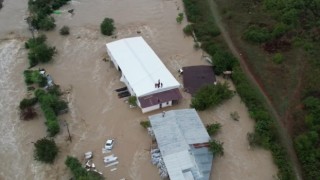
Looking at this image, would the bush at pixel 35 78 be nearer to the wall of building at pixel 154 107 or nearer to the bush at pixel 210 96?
the wall of building at pixel 154 107

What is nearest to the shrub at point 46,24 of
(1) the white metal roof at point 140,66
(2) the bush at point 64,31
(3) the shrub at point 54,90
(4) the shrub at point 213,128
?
(2) the bush at point 64,31

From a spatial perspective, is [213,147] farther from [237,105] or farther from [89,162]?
[89,162]

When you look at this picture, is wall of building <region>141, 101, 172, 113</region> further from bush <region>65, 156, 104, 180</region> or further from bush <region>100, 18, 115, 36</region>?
bush <region>100, 18, 115, 36</region>

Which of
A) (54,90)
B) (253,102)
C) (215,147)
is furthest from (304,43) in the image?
(54,90)

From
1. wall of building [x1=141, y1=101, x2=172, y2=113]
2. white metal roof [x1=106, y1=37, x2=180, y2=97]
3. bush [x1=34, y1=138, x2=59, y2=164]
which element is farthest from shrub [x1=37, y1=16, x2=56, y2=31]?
bush [x1=34, y1=138, x2=59, y2=164]

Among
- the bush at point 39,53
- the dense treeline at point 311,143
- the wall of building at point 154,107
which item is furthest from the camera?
the bush at point 39,53

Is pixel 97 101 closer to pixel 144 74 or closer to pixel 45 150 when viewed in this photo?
pixel 144 74
